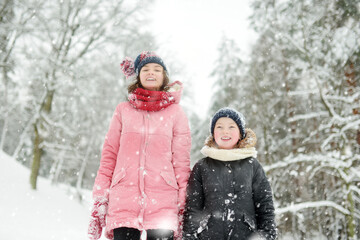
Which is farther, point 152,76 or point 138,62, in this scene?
point 138,62

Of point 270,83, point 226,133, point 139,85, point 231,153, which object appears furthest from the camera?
point 270,83

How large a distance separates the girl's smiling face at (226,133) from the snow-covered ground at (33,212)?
5.72 metres

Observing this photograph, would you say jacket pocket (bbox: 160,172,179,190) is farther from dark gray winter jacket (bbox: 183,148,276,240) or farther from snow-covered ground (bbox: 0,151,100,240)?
snow-covered ground (bbox: 0,151,100,240)

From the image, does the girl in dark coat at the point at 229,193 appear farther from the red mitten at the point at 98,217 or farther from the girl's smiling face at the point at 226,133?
the red mitten at the point at 98,217

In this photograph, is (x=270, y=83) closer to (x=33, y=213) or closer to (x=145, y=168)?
(x=33, y=213)

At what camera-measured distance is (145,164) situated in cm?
264

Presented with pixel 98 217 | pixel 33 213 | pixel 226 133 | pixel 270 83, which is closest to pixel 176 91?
pixel 226 133

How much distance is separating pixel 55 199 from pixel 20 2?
771 cm

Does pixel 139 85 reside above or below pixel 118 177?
above

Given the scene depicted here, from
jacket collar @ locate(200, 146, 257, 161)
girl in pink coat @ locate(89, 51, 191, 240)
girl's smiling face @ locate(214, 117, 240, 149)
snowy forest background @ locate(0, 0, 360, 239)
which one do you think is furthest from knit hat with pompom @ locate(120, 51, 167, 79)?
snowy forest background @ locate(0, 0, 360, 239)

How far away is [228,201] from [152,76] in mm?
1355

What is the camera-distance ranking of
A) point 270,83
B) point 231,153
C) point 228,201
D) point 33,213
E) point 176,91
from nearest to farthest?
1. point 228,201
2. point 231,153
3. point 176,91
4. point 33,213
5. point 270,83

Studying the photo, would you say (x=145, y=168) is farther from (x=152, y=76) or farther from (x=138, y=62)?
(x=138, y=62)

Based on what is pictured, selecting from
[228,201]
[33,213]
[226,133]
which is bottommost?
[33,213]
